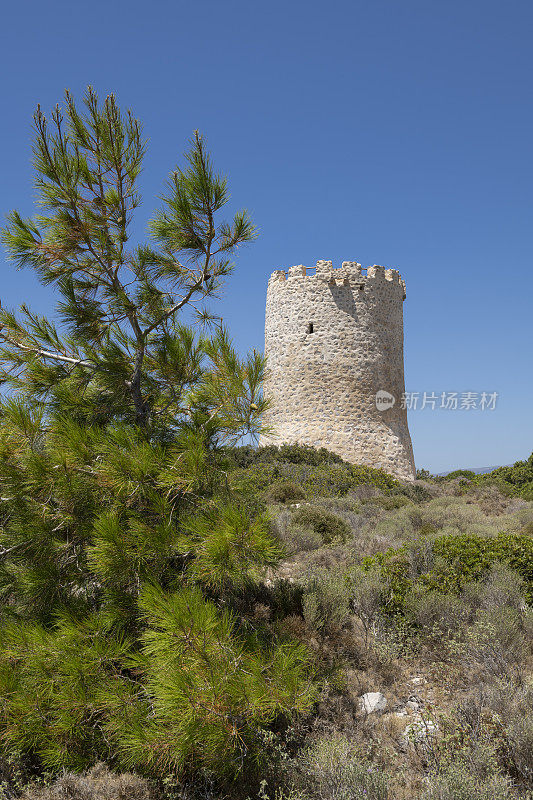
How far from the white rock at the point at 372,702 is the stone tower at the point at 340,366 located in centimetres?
1153

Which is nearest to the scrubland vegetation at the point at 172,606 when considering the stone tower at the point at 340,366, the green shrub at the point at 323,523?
the green shrub at the point at 323,523

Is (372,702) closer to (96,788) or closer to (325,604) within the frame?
(325,604)

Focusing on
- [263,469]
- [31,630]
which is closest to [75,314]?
[31,630]

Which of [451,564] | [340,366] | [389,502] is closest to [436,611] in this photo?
[451,564]

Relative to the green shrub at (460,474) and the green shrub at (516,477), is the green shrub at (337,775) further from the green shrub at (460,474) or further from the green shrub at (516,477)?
the green shrub at (460,474)

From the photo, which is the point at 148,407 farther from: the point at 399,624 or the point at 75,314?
the point at 399,624

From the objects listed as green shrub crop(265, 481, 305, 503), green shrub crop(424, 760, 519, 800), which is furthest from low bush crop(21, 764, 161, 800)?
green shrub crop(265, 481, 305, 503)

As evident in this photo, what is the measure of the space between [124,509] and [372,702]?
6.69 feet

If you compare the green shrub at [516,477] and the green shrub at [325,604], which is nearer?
the green shrub at [325,604]

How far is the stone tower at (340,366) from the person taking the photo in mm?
14914

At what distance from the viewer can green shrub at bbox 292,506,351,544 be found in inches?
262

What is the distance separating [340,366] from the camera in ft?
49.8

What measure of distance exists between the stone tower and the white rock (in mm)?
11532

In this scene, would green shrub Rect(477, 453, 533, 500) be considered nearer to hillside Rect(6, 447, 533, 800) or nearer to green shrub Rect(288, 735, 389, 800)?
hillside Rect(6, 447, 533, 800)
